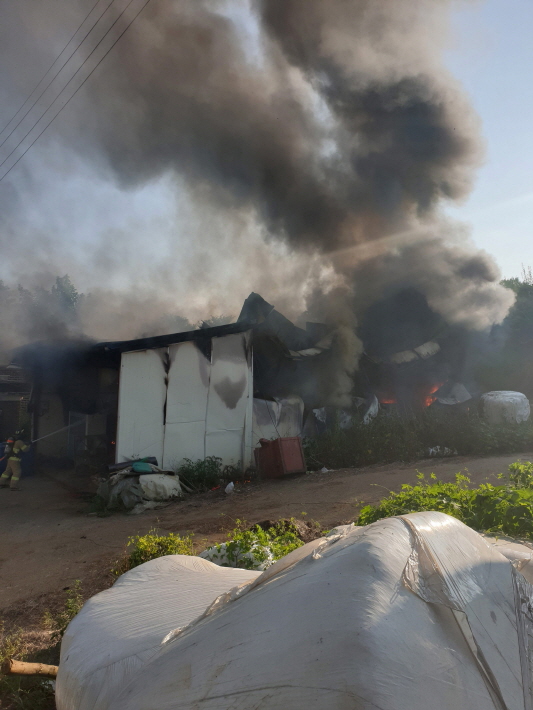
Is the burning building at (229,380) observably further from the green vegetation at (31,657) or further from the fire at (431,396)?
the green vegetation at (31,657)

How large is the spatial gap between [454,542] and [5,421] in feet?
63.2

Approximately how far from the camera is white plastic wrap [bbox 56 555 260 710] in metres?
1.86

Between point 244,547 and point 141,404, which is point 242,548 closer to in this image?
point 244,547

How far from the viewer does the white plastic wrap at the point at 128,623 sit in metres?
1.86

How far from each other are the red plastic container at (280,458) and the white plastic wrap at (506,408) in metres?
5.52

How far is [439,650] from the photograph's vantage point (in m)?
1.43

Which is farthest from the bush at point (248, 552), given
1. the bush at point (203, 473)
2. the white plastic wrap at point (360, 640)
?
the bush at point (203, 473)

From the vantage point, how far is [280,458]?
10.4m

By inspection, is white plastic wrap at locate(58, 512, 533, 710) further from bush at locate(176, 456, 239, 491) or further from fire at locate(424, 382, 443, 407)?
fire at locate(424, 382, 443, 407)

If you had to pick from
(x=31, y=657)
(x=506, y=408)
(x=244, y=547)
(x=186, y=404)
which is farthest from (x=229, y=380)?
(x=31, y=657)

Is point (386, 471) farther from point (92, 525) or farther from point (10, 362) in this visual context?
point (10, 362)

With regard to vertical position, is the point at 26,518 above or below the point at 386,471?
below

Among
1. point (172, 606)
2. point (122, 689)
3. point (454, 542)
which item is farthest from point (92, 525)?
point (454, 542)

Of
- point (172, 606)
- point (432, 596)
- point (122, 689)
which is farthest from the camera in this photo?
point (172, 606)
